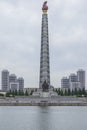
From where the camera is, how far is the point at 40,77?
305 ft

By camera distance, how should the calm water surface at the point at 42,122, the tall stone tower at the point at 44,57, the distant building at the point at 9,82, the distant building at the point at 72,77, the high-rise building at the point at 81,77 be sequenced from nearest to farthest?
the calm water surface at the point at 42,122 → the tall stone tower at the point at 44,57 → the distant building at the point at 72,77 → the distant building at the point at 9,82 → the high-rise building at the point at 81,77

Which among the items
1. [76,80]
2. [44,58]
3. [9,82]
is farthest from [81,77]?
[44,58]

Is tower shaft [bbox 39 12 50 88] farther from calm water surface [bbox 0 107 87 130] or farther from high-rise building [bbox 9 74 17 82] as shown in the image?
high-rise building [bbox 9 74 17 82]

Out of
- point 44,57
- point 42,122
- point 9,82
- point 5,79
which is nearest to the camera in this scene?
point 42,122

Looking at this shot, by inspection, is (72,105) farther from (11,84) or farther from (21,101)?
(11,84)

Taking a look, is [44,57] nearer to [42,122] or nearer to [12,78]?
[42,122]

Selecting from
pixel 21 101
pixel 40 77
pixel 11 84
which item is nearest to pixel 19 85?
pixel 11 84

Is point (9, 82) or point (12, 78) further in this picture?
point (12, 78)

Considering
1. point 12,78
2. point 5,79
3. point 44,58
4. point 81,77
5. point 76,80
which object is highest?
point 81,77

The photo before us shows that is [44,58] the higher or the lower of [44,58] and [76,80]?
the lower

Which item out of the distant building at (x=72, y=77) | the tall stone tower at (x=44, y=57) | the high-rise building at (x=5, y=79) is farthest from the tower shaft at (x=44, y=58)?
the high-rise building at (x=5, y=79)

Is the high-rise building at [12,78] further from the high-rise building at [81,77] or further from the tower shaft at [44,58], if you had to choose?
the tower shaft at [44,58]

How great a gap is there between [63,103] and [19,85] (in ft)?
367

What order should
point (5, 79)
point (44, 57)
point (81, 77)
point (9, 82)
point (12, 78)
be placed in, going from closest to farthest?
point (44, 57), point (9, 82), point (5, 79), point (12, 78), point (81, 77)
